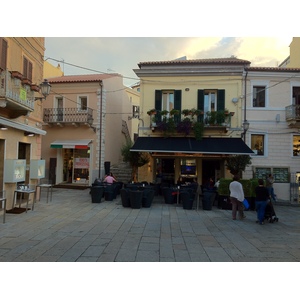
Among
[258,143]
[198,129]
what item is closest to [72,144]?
[198,129]

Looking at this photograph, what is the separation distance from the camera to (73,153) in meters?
17.7

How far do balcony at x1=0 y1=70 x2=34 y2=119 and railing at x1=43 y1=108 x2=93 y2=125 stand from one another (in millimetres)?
7171

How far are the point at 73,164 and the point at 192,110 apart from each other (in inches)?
362

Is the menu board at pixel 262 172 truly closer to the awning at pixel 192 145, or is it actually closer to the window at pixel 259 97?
the awning at pixel 192 145

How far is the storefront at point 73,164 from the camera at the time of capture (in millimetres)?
17219

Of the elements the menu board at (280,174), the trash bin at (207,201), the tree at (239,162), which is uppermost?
the tree at (239,162)

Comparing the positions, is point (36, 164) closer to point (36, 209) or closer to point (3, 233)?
point (36, 209)

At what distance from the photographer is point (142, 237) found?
625 cm

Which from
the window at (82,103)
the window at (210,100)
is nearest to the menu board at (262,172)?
the window at (210,100)

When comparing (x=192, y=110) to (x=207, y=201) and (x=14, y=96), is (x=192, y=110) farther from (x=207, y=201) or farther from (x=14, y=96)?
(x=14, y=96)

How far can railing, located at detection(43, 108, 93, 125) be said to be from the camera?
655 inches

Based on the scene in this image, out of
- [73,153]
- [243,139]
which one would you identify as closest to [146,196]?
[243,139]

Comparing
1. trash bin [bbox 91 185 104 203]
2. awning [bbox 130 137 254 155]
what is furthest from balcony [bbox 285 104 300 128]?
trash bin [bbox 91 185 104 203]

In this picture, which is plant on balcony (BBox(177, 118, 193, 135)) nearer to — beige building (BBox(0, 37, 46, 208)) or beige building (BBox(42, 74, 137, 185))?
beige building (BBox(42, 74, 137, 185))
